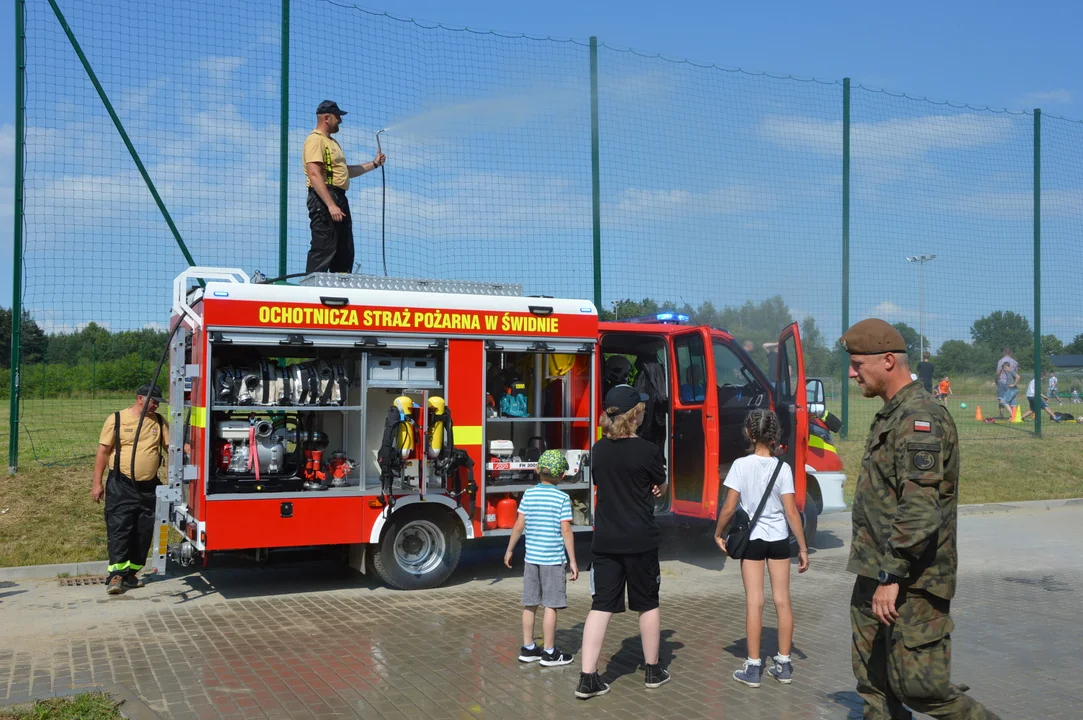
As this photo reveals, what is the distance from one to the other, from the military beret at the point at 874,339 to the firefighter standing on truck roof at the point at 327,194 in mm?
6786

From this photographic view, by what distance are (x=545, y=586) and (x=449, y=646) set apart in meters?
1.04

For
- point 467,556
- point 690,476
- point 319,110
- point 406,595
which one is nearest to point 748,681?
point 406,595

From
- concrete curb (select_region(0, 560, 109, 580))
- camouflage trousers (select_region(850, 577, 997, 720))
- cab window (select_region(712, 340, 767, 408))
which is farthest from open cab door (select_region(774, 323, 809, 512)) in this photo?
concrete curb (select_region(0, 560, 109, 580))

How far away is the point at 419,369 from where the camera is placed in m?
8.95

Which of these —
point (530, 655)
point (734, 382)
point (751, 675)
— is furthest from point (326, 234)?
point (751, 675)

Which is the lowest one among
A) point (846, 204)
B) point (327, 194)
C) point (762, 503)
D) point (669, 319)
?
point (762, 503)

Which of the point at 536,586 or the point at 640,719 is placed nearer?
the point at 640,719

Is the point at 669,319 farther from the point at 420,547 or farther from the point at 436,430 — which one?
the point at 420,547

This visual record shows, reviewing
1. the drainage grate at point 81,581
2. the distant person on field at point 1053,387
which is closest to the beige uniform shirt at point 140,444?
the drainage grate at point 81,581

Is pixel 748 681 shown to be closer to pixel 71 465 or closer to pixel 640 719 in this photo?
pixel 640 719

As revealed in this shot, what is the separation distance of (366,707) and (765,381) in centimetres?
602

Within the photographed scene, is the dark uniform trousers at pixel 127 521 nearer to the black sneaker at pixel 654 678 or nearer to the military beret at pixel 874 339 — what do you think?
the black sneaker at pixel 654 678

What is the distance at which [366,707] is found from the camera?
218 inches

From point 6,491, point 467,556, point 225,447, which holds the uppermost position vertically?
point 225,447
